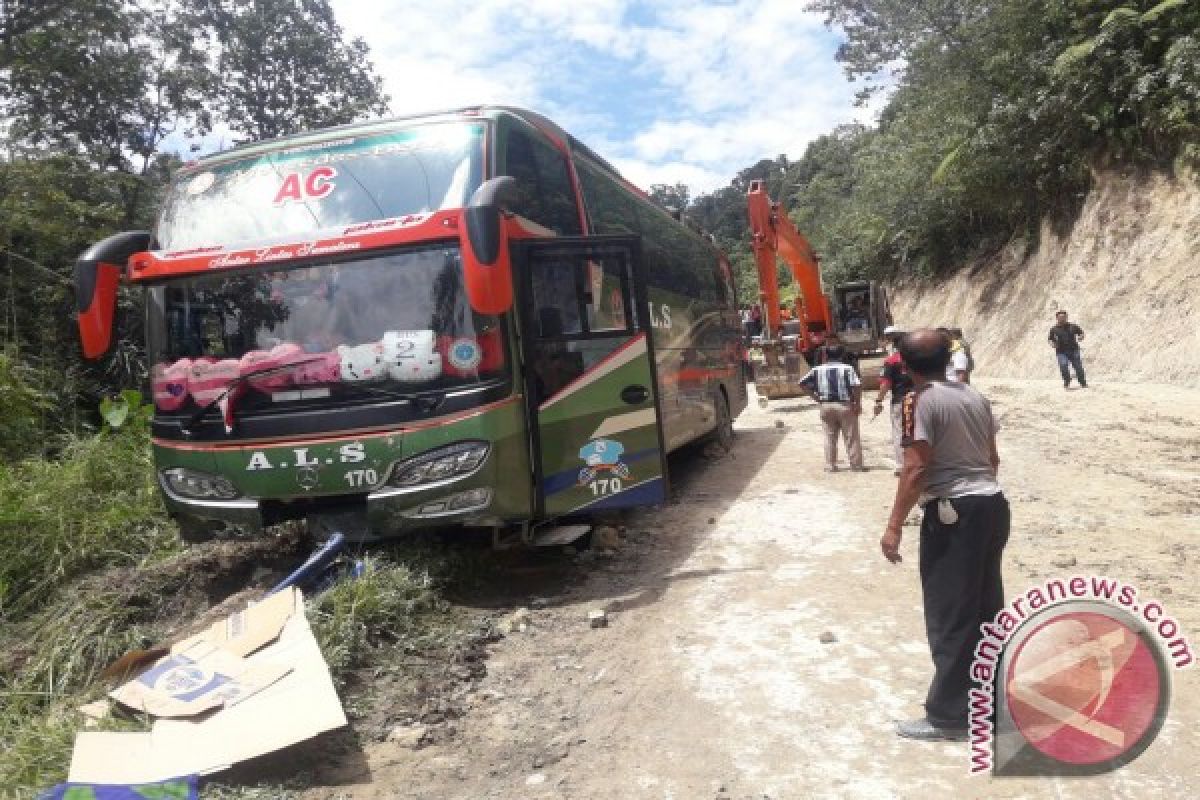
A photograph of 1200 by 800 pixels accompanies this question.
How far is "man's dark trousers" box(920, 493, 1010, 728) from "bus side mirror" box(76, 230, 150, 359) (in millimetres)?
5262

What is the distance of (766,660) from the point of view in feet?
14.1

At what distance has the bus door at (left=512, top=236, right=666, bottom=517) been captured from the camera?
564cm

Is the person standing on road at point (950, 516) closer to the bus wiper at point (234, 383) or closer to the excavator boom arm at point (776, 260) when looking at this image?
the bus wiper at point (234, 383)

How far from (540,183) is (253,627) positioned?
3.69 m

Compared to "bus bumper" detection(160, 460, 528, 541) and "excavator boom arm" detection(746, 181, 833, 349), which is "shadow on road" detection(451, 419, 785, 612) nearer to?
"bus bumper" detection(160, 460, 528, 541)

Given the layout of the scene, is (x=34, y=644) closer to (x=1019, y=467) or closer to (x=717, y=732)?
(x=717, y=732)

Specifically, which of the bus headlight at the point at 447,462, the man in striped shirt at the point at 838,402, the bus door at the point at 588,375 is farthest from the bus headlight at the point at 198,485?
the man in striped shirt at the point at 838,402

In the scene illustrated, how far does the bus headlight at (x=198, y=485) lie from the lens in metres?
5.48

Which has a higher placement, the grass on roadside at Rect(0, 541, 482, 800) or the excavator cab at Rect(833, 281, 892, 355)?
the excavator cab at Rect(833, 281, 892, 355)

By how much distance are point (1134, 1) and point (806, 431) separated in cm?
1095

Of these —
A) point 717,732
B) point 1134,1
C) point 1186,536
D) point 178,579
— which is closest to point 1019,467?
point 1186,536

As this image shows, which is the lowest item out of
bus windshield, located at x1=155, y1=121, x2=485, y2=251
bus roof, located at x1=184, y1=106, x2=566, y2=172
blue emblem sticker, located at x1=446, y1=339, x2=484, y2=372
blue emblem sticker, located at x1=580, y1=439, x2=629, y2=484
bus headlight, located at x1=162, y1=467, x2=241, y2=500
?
blue emblem sticker, located at x1=580, y1=439, x2=629, y2=484

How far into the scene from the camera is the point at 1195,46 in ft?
46.7

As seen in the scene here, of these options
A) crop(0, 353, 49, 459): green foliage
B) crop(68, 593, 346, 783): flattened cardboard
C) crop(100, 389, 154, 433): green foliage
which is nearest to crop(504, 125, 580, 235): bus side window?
crop(68, 593, 346, 783): flattened cardboard
